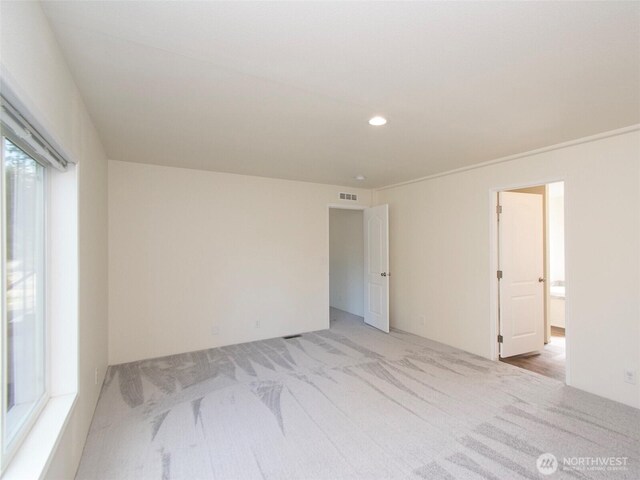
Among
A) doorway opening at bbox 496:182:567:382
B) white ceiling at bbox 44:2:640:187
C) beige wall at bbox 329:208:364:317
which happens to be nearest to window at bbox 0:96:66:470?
white ceiling at bbox 44:2:640:187

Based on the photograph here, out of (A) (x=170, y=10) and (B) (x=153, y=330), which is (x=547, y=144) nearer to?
(A) (x=170, y=10)

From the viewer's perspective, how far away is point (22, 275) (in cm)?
147

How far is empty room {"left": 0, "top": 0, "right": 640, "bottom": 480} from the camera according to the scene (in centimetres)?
140

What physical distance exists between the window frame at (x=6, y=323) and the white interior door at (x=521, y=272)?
4.24m

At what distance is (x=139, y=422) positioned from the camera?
236 cm

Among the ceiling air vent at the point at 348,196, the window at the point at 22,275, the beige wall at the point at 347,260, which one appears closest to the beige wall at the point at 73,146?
the window at the point at 22,275

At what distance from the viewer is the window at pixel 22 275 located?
1.20 metres

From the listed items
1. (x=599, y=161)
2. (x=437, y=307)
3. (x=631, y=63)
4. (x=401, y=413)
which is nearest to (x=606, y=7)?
(x=631, y=63)

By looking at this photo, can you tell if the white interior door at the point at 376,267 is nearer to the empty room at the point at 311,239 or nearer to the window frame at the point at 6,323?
the empty room at the point at 311,239

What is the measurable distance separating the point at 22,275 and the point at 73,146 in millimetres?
824

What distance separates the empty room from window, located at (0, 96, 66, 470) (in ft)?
0.06

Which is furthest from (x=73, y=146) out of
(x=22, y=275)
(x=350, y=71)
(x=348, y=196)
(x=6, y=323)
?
(x=348, y=196)

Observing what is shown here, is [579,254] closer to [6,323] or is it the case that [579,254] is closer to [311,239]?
[311,239]

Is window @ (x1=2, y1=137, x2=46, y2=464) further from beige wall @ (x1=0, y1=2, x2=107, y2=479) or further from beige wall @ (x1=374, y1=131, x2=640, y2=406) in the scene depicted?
beige wall @ (x1=374, y1=131, x2=640, y2=406)
